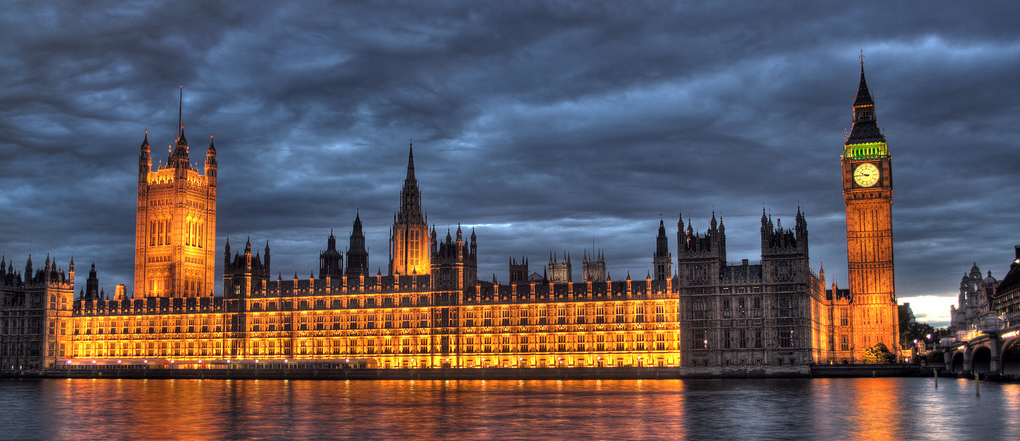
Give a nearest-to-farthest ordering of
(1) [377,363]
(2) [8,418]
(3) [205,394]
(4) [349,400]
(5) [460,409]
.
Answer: (2) [8,418]
(5) [460,409]
(4) [349,400]
(3) [205,394]
(1) [377,363]

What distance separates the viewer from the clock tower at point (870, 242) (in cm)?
18325

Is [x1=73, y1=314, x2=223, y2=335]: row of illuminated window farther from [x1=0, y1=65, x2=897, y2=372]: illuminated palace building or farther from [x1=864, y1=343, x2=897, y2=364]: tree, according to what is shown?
[x1=864, y1=343, x2=897, y2=364]: tree

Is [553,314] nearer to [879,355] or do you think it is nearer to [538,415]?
[879,355]

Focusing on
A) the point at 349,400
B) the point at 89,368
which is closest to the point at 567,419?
the point at 349,400

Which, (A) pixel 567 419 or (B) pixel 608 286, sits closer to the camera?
(A) pixel 567 419

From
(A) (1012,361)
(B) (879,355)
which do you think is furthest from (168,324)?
(A) (1012,361)

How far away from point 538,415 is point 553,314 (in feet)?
320

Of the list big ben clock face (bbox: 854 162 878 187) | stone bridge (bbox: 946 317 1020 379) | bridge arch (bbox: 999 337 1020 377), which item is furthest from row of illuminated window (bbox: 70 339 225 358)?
bridge arch (bbox: 999 337 1020 377)

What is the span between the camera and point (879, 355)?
550ft

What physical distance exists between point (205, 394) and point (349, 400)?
21.9 meters

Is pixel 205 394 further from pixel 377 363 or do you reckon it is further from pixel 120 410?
pixel 377 363

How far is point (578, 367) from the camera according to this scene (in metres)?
160

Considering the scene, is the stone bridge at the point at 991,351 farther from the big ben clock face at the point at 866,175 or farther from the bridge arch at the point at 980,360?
the big ben clock face at the point at 866,175

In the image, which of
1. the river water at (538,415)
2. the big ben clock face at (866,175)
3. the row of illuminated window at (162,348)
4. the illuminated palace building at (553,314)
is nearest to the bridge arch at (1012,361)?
the river water at (538,415)
